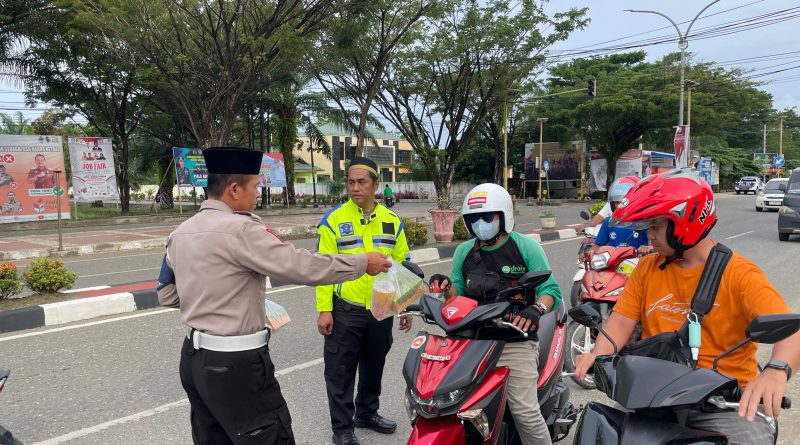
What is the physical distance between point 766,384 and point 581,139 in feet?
139

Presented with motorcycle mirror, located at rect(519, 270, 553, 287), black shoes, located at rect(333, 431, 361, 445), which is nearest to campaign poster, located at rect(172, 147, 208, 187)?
black shoes, located at rect(333, 431, 361, 445)

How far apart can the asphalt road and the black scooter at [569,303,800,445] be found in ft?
6.57

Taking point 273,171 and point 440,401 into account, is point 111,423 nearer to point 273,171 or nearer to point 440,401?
point 440,401

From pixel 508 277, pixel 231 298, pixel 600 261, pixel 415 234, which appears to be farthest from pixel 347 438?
pixel 415 234

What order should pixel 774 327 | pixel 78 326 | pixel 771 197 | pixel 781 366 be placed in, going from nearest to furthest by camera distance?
pixel 774 327 → pixel 781 366 → pixel 78 326 → pixel 771 197

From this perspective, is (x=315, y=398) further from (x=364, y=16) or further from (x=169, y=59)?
(x=169, y=59)

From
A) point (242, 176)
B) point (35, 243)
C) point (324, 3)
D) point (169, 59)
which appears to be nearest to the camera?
point (242, 176)

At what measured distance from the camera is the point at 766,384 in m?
1.61

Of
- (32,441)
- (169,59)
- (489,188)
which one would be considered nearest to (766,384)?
(489,188)

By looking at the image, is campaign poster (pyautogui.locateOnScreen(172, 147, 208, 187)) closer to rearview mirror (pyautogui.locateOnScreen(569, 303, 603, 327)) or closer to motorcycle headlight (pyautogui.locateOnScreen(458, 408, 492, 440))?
motorcycle headlight (pyautogui.locateOnScreen(458, 408, 492, 440))

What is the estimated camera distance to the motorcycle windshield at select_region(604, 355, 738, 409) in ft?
5.15

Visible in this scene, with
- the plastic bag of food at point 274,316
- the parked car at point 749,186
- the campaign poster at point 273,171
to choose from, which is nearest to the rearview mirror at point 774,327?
the plastic bag of food at point 274,316

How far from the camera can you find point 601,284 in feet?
14.2

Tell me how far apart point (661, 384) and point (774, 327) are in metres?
0.34
